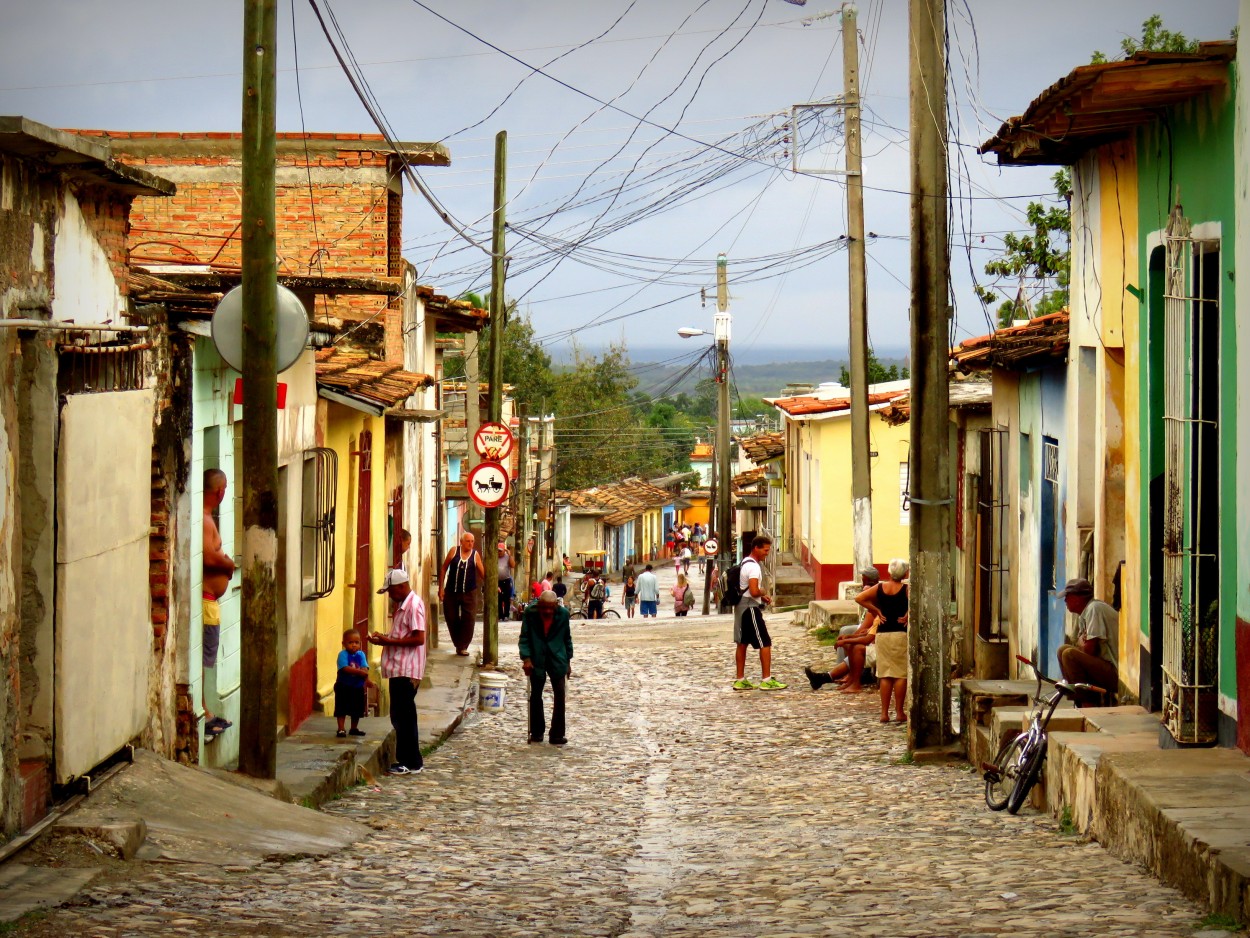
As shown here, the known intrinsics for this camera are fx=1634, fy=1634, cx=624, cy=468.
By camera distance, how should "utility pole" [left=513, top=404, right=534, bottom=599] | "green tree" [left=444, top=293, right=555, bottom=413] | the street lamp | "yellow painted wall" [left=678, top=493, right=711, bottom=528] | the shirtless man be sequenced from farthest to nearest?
"yellow painted wall" [left=678, top=493, right=711, bottom=528]
"green tree" [left=444, top=293, right=555, bottom=413]
"utility pole" [left=513, top=404, right=534, bottom=599]
the street lamp
the shirtless man

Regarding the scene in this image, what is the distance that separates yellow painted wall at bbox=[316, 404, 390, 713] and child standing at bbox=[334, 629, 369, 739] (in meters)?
2.16

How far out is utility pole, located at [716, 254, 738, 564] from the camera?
3772 cm

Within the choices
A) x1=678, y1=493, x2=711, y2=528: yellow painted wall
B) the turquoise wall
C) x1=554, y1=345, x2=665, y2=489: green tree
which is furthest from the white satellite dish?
x1=678, y1=493, x2=711, y2=528: yellow painted wall

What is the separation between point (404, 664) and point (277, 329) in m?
4.43

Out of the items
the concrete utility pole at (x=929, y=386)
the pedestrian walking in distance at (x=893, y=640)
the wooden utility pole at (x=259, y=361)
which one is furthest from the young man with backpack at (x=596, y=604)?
the wooden utility pole at (x=259, y=361)

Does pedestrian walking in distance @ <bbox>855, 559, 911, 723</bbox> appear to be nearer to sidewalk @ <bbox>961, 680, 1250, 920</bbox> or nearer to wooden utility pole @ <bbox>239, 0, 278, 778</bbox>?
sidewalk @ <bbox>961, 680, 1250, 920</bbox>

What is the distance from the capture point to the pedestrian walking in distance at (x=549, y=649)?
15039 millimetres

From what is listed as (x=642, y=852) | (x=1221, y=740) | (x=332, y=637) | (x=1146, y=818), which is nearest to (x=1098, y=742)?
(x=1221, y=740)

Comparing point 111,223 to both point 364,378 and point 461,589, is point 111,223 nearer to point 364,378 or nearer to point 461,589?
point 364,378

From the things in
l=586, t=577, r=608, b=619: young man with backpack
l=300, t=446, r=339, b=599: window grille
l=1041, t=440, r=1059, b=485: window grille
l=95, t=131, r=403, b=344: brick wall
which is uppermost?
l=95, t=131, r=403, b=344: brick wall

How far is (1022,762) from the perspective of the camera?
34.1 feet

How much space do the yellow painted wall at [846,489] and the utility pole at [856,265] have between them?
8260 millimetres

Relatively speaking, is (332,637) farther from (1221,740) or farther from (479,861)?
(1221,740)

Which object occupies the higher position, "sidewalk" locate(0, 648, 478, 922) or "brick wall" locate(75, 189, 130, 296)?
"brick wall" locate(75, 189, 130, 296)
